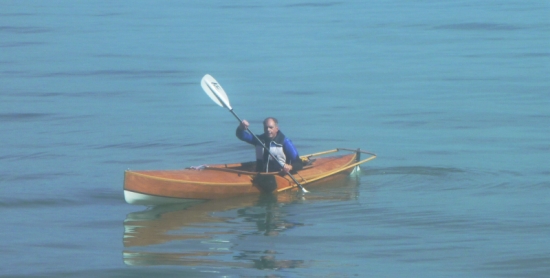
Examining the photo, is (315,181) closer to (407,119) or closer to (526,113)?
(407,119)

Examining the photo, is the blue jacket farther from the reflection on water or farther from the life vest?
the reflection on water

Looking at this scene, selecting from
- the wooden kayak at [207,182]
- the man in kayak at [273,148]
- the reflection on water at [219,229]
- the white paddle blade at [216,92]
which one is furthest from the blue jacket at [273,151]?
the white paddle blade at [216,92]

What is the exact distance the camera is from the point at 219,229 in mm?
10289

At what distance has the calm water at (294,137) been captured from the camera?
911 centimetres

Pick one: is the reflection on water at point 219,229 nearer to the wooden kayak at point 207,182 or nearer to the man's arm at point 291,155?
the wooden kayak at point 207,182

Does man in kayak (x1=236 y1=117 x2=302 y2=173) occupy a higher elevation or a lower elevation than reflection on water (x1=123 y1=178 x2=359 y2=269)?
higher

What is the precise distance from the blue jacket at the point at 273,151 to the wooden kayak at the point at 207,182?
245mm

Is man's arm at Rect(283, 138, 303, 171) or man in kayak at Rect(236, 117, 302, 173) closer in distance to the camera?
man in kayak at Rect(236, 117, 302, 173)

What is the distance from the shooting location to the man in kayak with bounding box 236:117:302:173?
38.9ft

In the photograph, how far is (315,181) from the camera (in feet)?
40.9

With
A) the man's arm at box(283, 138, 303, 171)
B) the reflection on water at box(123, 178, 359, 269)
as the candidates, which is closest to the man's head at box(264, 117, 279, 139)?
the man's arm at box(283, 138, 303, 171)

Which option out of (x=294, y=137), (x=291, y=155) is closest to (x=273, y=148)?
(x=291, y=155)

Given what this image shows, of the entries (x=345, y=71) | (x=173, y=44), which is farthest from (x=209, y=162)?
(x=173, y=44)

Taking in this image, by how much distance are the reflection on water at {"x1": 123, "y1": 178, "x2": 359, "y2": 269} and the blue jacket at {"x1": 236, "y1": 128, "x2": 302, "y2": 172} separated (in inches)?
17.3
